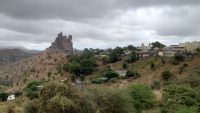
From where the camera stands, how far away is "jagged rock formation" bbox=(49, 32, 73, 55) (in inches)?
7603

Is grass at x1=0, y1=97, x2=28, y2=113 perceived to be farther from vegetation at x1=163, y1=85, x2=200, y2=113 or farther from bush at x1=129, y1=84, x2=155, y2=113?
vegetation at x1=163, y1=85, x2=200, y2=113

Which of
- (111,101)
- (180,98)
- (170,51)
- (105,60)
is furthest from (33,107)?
(170,51)

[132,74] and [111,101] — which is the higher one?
[111,101]

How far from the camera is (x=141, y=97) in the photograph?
61.3 metres

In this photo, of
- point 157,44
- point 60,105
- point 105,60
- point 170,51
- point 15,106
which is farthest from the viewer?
point 157,44

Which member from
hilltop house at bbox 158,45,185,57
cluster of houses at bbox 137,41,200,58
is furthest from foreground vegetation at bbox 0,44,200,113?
hilltop house at bbox 158,45,185,57

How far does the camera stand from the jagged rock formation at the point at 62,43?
634ft

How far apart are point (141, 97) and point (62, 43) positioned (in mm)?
137151

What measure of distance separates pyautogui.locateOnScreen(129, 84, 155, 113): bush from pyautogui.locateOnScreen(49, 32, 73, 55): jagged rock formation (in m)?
130

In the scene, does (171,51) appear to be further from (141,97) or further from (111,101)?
(111,101)

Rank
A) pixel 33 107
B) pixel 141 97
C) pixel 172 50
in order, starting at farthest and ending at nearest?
pixel 172 50, pixel 141 97, pixel 33 107

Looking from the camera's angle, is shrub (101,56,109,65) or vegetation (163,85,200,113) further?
shrub (101,56,109,65)

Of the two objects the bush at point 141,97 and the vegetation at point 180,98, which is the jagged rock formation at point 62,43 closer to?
the bush at point 141,97

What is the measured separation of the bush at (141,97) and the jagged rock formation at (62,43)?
130 meters
